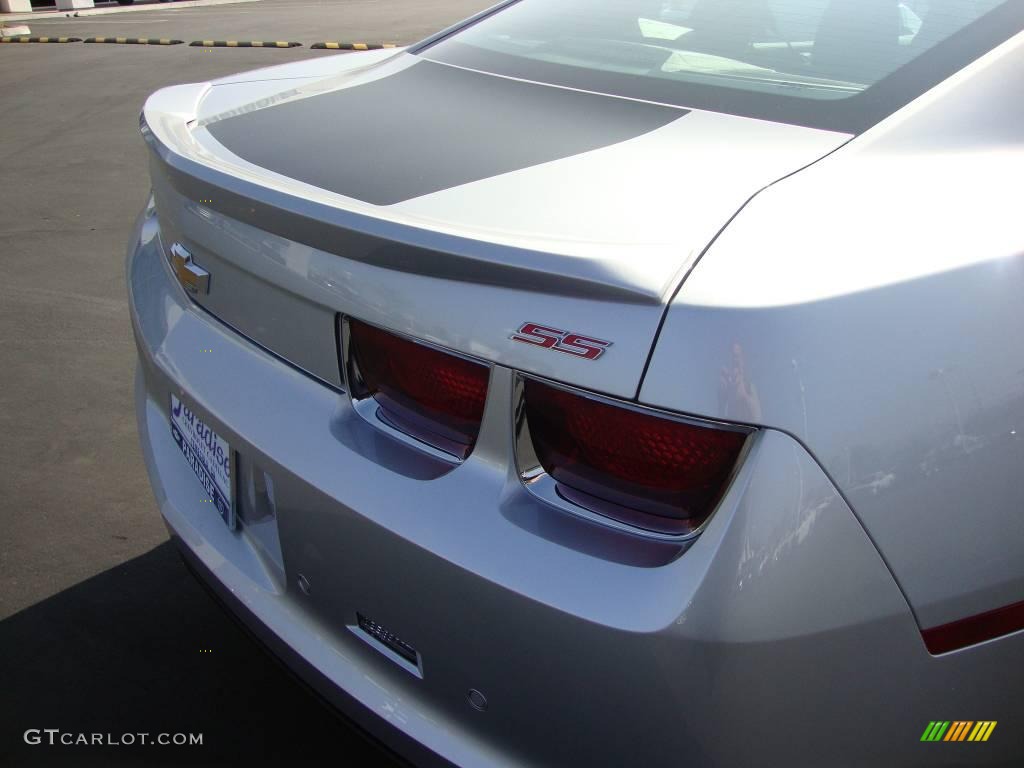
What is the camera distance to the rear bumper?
4.15 ft

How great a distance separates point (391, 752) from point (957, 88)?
54.7 inches

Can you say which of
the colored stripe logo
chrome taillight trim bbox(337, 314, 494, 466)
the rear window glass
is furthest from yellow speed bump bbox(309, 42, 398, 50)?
the colored stripe logo

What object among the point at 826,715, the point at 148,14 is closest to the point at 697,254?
the point at 826,715

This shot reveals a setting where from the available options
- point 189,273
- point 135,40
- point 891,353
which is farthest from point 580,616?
point 135,40

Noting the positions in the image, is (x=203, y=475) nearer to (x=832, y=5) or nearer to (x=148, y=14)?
(x=832, y=5)

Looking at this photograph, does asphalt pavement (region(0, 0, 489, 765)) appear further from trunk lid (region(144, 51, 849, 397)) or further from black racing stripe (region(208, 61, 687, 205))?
black racing stripe (region(208, 61, 687, 205))

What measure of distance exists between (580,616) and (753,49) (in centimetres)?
136

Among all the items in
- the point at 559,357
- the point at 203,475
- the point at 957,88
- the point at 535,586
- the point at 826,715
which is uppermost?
the point at 957,88

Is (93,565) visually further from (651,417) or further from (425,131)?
(651,417)

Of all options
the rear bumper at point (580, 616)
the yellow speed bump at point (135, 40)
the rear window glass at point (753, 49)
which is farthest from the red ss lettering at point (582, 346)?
the yellow speed bump at point (135, 40)

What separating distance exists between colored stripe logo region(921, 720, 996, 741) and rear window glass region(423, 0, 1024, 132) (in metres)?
0.89

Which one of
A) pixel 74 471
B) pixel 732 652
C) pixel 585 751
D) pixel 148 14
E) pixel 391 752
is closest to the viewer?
pixel 732 652

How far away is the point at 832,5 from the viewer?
7.07 ft

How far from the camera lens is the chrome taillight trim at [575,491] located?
1272 millimetres
